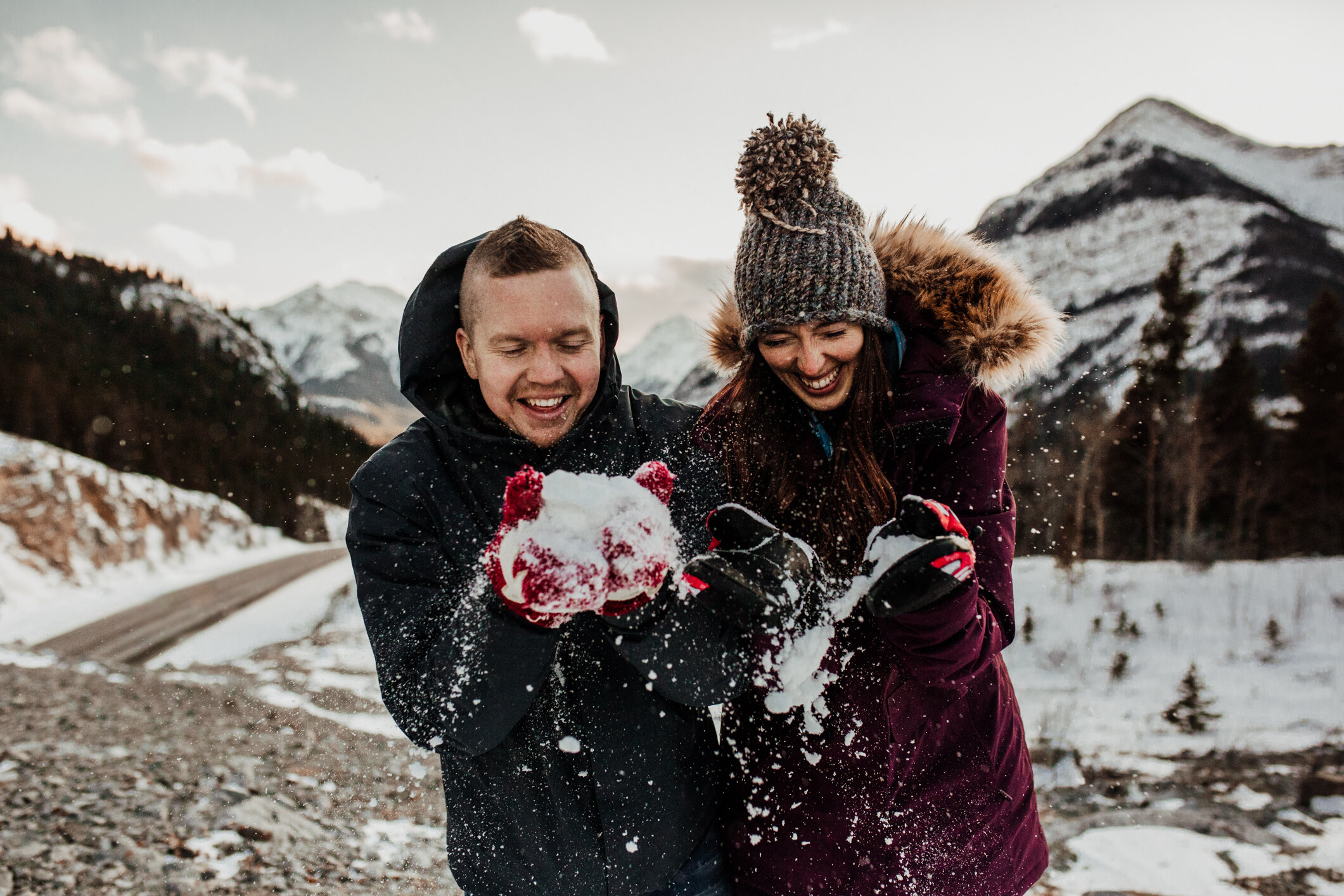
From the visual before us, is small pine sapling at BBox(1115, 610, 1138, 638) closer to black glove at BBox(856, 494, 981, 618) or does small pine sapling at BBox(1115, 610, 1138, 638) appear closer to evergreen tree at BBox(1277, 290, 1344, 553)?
evergreen tree at BBox(1277, 290, 1344, 553)

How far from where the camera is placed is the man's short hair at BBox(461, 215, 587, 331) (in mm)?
1540

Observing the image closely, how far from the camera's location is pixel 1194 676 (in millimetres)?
9164

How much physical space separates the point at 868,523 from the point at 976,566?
246mm

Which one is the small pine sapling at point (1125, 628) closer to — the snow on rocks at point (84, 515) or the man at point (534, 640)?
the man at point (534, 640)

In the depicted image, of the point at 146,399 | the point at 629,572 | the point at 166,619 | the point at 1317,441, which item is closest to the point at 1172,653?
the point at 629,572

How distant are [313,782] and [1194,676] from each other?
34.6 feet

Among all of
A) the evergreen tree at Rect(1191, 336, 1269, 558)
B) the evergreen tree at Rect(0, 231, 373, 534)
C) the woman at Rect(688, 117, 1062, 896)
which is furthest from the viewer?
the evergreen tree at Rect(0, 231, 373, 534)

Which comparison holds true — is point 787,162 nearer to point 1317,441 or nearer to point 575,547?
point 575,547

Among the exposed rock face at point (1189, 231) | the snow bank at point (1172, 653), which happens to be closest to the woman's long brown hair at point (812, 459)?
the snow bank at point (1172, 653)

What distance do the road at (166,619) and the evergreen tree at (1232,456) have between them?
→ 23.8 m

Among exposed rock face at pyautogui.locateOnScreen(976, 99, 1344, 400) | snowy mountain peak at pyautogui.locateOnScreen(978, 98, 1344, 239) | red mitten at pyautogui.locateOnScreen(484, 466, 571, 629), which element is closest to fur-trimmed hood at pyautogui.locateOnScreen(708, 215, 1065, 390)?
red mitten at pyautogui.locateOnScreen(484, 466, 571, 629)

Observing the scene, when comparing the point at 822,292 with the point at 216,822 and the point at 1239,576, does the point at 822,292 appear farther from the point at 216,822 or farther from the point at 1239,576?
the point at 1239,576

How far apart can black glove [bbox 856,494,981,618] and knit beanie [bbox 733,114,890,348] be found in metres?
0.55

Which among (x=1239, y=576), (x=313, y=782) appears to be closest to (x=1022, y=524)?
(x=1239, y=576)
